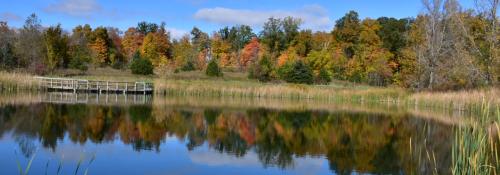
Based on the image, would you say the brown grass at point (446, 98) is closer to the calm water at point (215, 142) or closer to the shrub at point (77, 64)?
the calm water at point (215, 142)

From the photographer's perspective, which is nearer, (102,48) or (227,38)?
(102,48)

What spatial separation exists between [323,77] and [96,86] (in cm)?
2247

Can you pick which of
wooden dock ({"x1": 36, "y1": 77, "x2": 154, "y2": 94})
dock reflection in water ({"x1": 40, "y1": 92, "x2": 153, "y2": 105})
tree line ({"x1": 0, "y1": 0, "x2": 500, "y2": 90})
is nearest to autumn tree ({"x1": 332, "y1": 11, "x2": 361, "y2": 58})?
tree line ({"x1": 0, "y1": 0, "x2": 500, "y2": 90})

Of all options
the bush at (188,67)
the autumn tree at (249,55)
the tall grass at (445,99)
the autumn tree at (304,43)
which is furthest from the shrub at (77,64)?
the tall grass at (445,99)

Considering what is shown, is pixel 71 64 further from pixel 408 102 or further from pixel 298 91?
pixel 408 102

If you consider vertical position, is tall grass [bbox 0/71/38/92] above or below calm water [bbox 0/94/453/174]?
above

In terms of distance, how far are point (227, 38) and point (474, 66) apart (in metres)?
56.2

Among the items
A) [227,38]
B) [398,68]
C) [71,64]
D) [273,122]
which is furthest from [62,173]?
[227,38]

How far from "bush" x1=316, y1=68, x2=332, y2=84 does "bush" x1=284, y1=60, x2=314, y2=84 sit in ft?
12.4

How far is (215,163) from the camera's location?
40.0ft

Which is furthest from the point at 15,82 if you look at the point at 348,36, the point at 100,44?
the point at 348,36

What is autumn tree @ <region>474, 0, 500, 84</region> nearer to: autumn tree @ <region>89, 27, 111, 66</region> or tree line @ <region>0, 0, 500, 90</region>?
tree line @ <region>0, 0, 500, 90</region>

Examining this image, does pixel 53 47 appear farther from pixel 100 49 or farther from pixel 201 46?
pixel 201 46

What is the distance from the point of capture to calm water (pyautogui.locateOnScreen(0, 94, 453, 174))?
38.4 ft
